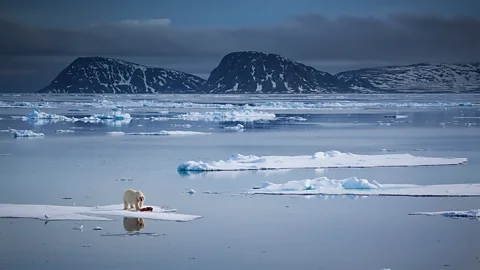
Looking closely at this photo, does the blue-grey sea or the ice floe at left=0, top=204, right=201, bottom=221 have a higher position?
the ice floe at left=0, top=204, right=201, bottom=221

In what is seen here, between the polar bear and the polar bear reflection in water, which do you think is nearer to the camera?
the polar bear reflection in water

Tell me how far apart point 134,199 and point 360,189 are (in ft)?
14.1

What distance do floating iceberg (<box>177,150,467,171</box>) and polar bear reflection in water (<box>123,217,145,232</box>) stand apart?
5.56m

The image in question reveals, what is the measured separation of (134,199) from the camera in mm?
11109

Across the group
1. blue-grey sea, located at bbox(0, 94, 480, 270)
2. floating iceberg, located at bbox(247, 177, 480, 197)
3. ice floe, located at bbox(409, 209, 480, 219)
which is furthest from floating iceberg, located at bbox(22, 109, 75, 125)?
ice floe, located at bbox(409, 209, 480, 219)

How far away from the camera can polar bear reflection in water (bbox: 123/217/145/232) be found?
9875mm

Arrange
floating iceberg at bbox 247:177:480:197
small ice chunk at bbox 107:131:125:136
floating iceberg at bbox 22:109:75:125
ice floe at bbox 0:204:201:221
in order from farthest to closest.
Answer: floating iceberg at bbox 22:109:75:125, small ice chunk at bbox 107:131:125:136, floating iceberg at bbox 247:177:480:197, ice floe at bbox 0:204:201:221

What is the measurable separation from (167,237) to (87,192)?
4.07 m

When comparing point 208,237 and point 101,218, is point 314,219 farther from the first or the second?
point 101,218

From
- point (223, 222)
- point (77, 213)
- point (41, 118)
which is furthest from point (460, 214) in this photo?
point (41, 118)

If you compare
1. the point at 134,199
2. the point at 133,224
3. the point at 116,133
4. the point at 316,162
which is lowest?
the point at 116,133

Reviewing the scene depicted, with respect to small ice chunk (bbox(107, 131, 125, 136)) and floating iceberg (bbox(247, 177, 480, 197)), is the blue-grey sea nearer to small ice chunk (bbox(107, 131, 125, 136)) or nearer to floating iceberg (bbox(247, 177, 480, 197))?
floating iceberg (bbox(247, 177, 480, 197))

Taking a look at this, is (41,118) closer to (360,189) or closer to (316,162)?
(316,162)

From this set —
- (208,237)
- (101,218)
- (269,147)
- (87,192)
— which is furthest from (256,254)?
(269,147)
